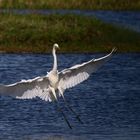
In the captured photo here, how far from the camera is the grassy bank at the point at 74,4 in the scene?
46.3 metres

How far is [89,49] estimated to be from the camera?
101 feet

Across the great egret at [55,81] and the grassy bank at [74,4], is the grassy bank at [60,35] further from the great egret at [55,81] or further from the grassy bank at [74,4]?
the grassy bank at [74,4]

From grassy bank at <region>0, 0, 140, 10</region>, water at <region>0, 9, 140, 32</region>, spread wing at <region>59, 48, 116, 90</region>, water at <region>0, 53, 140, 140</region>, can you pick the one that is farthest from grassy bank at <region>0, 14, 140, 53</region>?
grassy bank at <region>0, 0, 140, 10</region>

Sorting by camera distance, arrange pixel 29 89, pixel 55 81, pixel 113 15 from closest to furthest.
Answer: pixel 29 89, pixel 55 81, pixel 113 15

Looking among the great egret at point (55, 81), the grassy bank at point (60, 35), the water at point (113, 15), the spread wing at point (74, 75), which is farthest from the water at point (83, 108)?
the water at point (113, 15)

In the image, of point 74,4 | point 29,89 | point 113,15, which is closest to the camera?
point 29,89

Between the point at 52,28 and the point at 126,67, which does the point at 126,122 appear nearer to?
the point at 126,67

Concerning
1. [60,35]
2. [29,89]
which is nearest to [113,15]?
[60,35]

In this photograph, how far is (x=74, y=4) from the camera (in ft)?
157

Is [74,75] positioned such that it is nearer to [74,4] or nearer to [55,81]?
[55,81]

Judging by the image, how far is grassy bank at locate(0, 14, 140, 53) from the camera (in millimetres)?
30141

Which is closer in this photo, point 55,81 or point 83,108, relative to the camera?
point 55,81

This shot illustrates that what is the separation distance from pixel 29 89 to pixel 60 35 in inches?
543

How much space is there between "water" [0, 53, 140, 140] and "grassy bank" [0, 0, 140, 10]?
18095 millimetres
